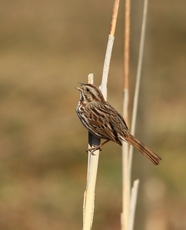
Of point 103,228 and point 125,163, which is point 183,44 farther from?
point 125,163

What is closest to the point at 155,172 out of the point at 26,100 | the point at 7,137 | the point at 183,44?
the point at 7,137

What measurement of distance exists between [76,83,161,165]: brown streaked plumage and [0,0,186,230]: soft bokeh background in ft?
3.07

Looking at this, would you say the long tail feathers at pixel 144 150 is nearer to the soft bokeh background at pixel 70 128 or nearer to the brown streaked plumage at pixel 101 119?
the brown streaked plumage at pixel 101 119

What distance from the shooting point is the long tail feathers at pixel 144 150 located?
3781 millimetres

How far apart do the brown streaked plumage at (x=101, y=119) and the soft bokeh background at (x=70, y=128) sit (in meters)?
0.94

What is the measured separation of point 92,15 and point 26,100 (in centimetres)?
1078

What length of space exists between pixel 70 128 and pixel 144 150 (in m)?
7.18

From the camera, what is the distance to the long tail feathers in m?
3.78

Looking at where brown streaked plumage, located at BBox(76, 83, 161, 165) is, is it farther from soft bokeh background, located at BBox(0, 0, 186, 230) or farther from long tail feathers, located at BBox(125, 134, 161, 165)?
soft bokeh background, located at BBox(0, 0, 186, 230)

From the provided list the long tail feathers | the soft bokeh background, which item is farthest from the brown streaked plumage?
the soft bokeh background

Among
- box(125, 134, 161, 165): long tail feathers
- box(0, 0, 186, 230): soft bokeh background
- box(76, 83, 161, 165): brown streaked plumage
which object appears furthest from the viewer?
box(0, 0, 186, 230): soft bokeh background

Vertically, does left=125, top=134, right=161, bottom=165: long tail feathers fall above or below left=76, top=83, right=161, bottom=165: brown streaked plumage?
below

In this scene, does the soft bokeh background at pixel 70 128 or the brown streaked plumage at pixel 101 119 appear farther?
the soft bokeh background at pixel 70 128

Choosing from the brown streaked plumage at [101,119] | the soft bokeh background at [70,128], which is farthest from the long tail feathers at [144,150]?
the soft bokeh background at [70,128]
